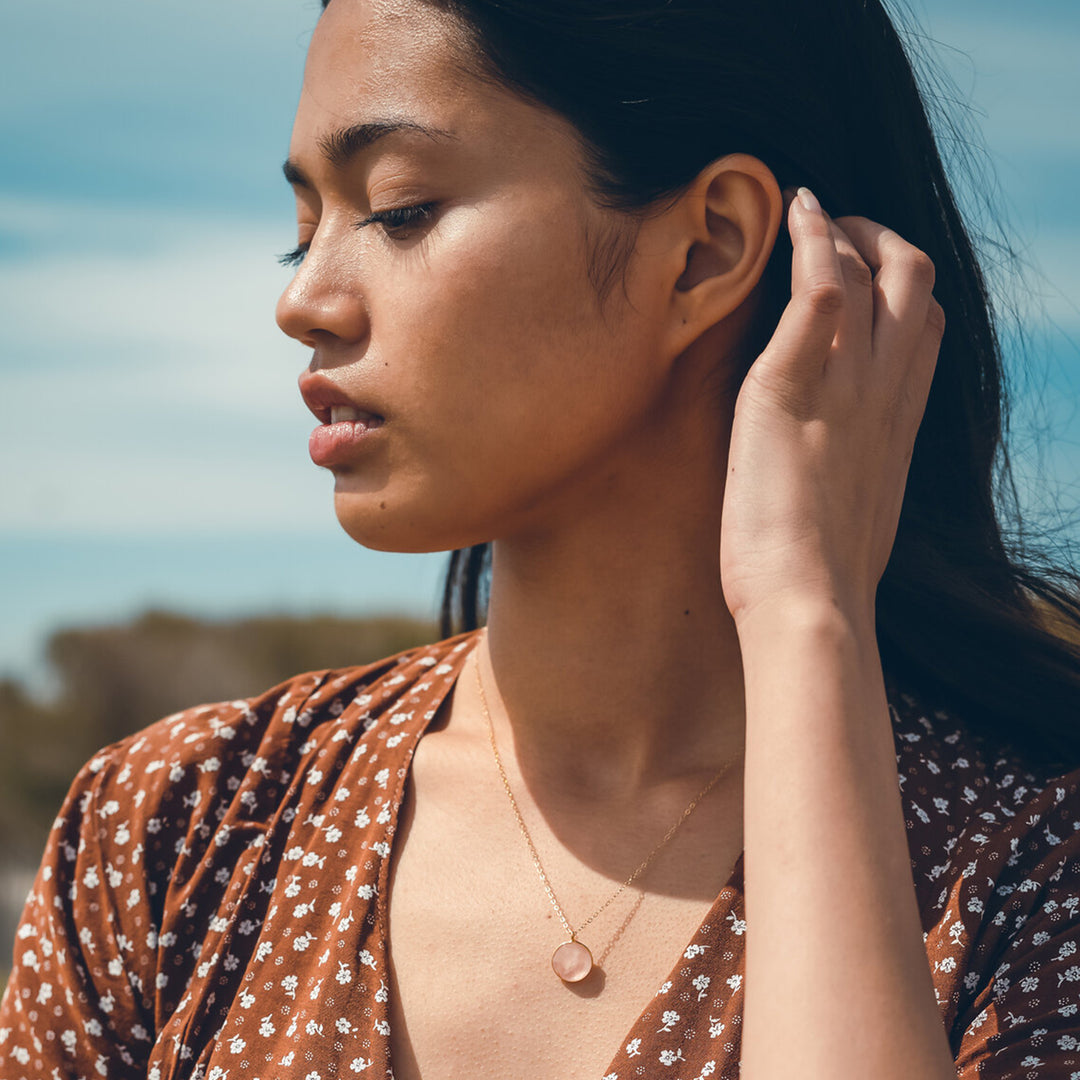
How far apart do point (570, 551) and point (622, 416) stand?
0.78 ft

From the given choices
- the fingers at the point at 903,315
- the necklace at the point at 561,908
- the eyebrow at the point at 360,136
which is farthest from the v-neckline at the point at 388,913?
the eyebrow at the point at 360,136

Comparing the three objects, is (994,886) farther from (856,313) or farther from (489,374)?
(489,374)

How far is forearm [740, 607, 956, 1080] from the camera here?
142cm

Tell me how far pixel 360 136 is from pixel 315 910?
1.11 m

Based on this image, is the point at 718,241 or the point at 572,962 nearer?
the point at 572,962

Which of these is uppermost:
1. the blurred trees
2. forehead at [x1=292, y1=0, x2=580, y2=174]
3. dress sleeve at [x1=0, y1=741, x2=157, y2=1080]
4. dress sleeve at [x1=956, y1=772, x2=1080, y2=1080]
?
forehead at [x1=292, y1=0, x2=580, y2=174]

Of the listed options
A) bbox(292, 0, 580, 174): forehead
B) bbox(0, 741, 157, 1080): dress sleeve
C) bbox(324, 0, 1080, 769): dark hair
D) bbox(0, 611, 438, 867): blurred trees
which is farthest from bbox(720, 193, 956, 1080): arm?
bbox(0, 611, 438, 867): blurred trees

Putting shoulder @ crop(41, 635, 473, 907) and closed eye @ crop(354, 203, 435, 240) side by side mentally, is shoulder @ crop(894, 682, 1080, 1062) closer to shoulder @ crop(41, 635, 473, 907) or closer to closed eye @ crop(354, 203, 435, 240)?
shoulder @ crop(41, 635, 473, 907)

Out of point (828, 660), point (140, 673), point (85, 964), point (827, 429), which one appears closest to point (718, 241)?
point (827, 429)

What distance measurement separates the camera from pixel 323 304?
1.86 meters

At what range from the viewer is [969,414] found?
2.21 m

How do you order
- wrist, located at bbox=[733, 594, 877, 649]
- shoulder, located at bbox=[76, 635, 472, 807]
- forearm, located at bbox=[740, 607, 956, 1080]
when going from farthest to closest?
shoulder, located at bbox=[76, 635, 472, 807] < wrist, located at bbox=[733, 594, 877, 649] < forearm, located at bbox=[740, 607, 956, 1080]

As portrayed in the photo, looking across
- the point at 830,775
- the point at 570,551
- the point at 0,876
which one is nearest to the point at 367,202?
the point at 570,551

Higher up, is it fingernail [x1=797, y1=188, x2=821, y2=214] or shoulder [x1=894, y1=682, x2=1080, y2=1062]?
fingernail [x1=797, y1=188, x2=821, y2=214]
